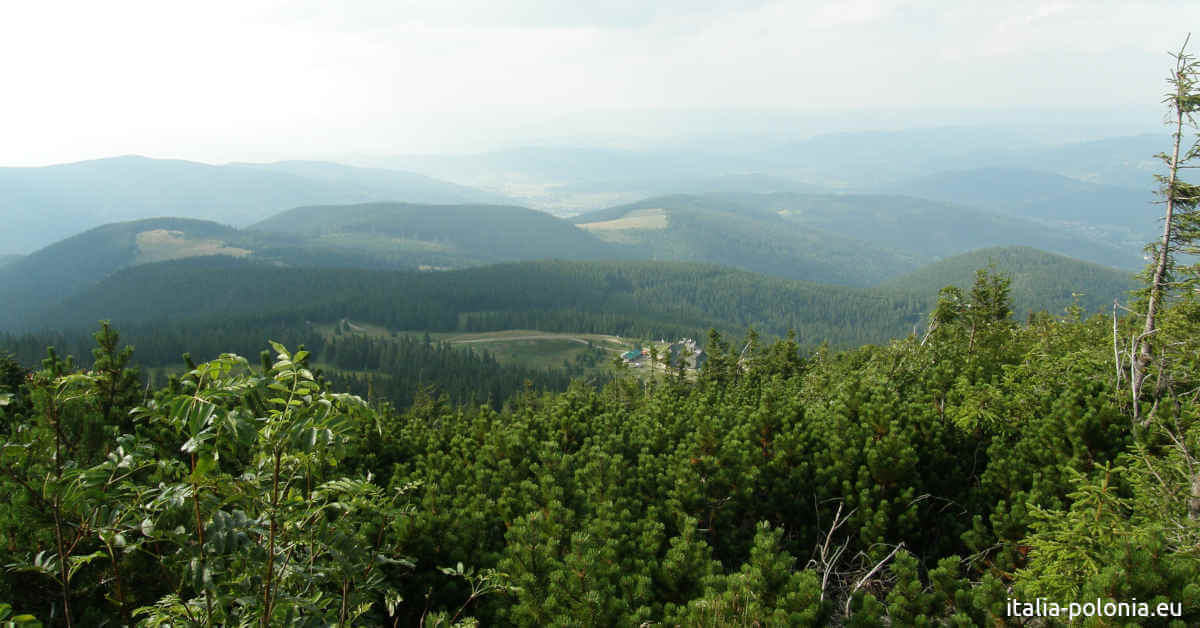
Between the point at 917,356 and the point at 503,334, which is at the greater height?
the point at 917,356

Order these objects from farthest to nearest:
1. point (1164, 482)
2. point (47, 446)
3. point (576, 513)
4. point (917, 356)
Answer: point (917, 356) < point (576, 513) < point (1164, 482) < point (47, 446)

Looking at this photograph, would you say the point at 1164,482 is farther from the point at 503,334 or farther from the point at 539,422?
the point at 503,334

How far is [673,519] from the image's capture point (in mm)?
9375

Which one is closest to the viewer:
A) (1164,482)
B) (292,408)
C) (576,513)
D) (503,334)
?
(292,408)

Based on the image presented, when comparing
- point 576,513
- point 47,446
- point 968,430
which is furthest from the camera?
point 968,430

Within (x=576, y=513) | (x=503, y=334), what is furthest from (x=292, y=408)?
(x=503, y=334)

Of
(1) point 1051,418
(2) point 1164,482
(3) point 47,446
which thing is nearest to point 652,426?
(1) point 1051,418

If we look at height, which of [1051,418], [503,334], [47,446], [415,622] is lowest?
[503,334]

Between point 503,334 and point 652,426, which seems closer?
point 652,426

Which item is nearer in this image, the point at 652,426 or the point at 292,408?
the point at 292,408

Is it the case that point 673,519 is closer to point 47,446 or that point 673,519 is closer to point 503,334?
point 47,446

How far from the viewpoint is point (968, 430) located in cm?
1102

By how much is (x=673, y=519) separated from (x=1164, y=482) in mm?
6543

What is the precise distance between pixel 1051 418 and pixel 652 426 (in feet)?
25.2
